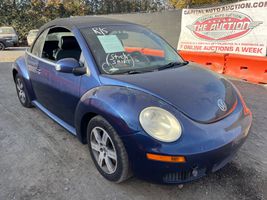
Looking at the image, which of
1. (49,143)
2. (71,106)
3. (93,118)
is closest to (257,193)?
(93,118)

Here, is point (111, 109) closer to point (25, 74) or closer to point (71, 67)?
point (71, 67)

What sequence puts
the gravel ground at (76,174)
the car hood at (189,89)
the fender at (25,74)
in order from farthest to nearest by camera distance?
the fender at (25,74) → the gravel ground at (76,174) → the car hood at (189,89)

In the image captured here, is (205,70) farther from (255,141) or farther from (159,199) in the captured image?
(159,199)

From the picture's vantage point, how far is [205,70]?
309 centimetres

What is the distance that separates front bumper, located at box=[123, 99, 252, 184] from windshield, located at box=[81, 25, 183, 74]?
0.96m

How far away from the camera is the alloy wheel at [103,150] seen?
8.21 feet

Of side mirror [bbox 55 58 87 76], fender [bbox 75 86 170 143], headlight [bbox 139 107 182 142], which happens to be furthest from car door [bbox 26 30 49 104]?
headlight [bbox 139 107 182 142]

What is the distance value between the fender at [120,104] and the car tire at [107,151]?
89 millimetres

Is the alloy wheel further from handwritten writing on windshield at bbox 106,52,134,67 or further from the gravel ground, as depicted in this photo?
handwritten writing on windshield at bbox 106,52,134,67

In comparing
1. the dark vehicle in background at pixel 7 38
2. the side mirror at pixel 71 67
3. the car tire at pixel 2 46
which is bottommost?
the car tire at pixel 2 46

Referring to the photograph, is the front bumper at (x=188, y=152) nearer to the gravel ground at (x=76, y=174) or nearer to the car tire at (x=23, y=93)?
the gravel ground at (x=76, y=174)

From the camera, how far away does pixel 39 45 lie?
4.00 meters

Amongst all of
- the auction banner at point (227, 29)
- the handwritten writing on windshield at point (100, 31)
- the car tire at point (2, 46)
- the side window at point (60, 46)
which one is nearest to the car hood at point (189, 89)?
the handwritten writing on windshield at point (100, 31)

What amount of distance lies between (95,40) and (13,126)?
211cm
